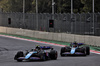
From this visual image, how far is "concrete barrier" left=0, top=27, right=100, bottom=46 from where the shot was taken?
28881 millimetres

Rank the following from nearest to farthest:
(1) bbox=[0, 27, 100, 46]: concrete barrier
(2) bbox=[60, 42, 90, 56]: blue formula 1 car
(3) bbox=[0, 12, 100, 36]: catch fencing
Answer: (2) bbox=[60, 42, 90, 56]: blue formula 1 car < (1) bbox=[0, 27, 100, 46]: concrete barrier < (3) bbox=[0, 12, 100, 36]: catch fencing

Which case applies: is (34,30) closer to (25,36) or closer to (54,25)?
(25,36)

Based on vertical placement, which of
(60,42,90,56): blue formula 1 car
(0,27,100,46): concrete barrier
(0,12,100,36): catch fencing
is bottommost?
(60,42,90,56): blue formula 1 car

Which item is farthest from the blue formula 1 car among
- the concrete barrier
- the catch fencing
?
the catch fencing

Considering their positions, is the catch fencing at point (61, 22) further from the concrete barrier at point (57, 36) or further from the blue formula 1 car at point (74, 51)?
the blue formula 1 car at point (74, 51)

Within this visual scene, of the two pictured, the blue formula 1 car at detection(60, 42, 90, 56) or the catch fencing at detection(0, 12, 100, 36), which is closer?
the blue formula 1 car at detection(60, 42, 90, 56)

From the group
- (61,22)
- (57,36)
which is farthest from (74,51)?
(61,22)

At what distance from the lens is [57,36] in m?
34.4

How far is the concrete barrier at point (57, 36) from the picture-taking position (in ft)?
94.8

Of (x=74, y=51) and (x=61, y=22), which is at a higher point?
(x=61, y=22)

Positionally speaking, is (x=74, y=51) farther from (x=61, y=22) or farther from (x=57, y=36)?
(x=61, y=22)

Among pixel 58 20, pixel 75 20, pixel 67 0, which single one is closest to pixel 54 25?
pixel 58 20

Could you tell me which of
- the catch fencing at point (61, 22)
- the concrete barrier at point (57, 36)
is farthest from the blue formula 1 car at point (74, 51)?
the catch fencing at point (61, 22)

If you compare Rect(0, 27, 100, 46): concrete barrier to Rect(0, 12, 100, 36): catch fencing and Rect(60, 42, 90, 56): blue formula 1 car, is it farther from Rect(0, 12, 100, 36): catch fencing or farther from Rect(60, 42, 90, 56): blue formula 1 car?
Rect(60, 42, 90, 56): blue formula 1 car
